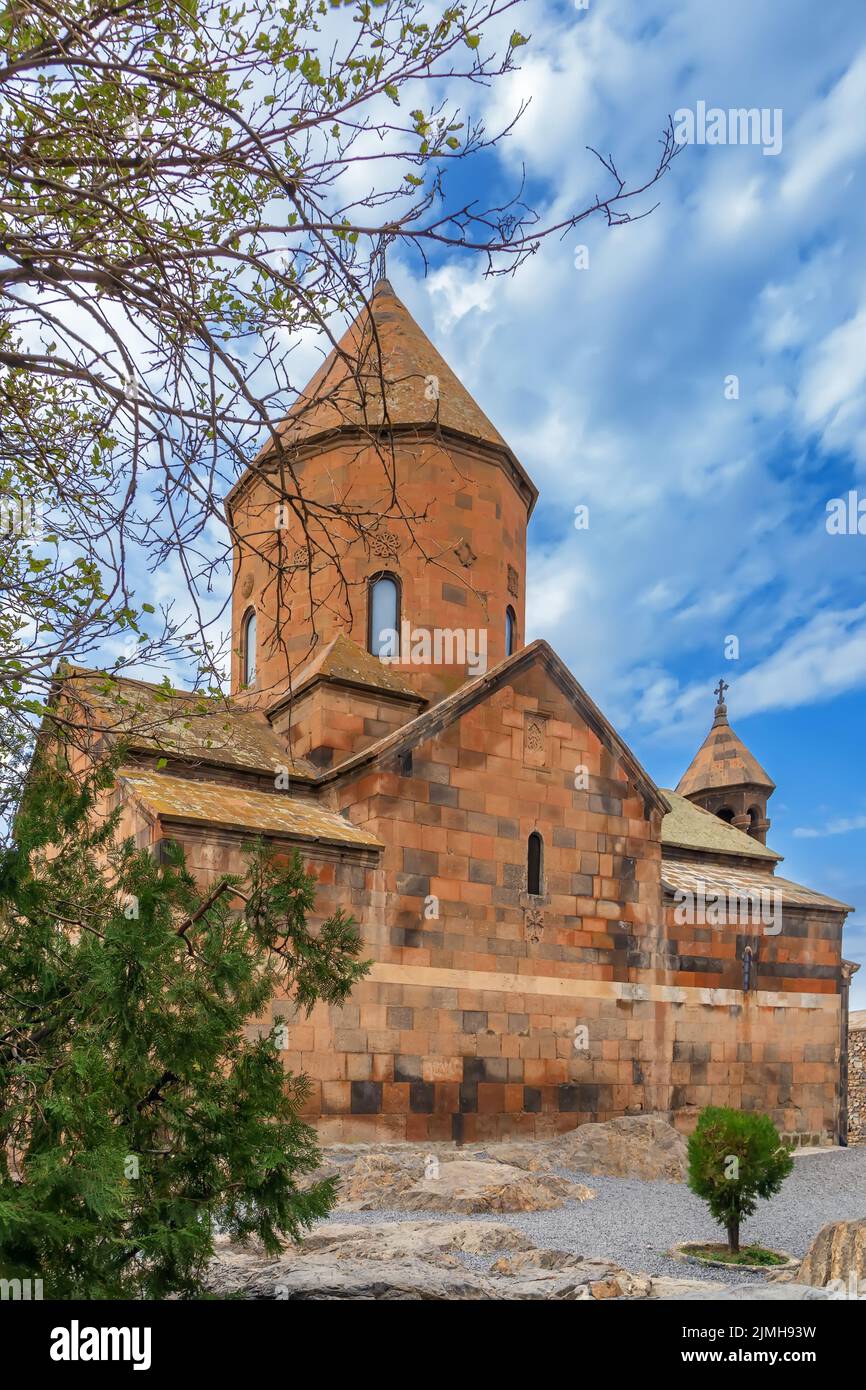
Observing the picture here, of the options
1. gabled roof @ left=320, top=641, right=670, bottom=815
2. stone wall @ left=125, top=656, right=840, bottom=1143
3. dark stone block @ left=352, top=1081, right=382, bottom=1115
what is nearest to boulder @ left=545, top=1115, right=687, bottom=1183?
stone wall @ left=125, top=656, right=840, bottom=1143

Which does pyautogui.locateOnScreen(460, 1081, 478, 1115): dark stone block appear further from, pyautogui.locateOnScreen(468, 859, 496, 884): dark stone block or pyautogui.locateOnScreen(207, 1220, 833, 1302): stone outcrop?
pyautogui.locateOnScreen(207, 1220, 833, 1302): stone outcrop

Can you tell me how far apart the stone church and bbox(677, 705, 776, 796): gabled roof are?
20.4 ft

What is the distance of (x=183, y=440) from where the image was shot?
13.7ft

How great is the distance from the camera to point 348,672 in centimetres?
1253

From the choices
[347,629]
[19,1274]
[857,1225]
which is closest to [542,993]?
[347,629]

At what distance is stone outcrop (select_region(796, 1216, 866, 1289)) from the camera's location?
487 centimetres

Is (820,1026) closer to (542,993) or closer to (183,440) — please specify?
(542,993)

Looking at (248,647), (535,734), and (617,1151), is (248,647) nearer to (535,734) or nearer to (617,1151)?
(535,734)

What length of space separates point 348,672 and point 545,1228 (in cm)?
664

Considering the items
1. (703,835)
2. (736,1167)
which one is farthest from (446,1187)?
(703,835)

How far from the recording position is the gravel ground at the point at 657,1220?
21.5 feet

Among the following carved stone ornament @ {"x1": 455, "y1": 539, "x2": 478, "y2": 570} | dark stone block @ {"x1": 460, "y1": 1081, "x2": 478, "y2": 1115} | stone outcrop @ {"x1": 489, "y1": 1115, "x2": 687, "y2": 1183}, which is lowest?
stone outcrop @ {"x1": 489, "y1": 1115, "x2": 687, "y2": 1183}
